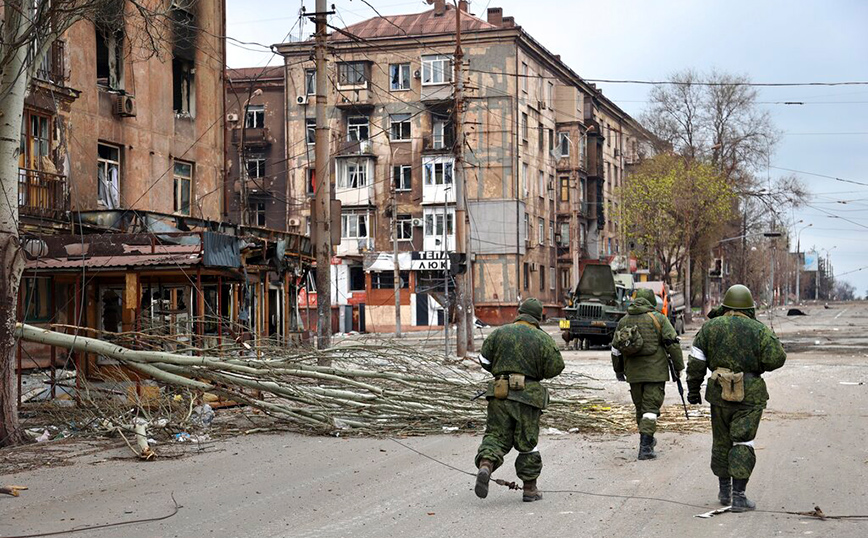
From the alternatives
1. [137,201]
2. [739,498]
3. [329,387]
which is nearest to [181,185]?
[137,201]

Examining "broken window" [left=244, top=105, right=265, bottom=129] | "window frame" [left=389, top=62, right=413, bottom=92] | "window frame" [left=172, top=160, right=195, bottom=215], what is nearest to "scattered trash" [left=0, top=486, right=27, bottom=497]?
"window frame" [left=172, top=160, right=195, bottom=215]

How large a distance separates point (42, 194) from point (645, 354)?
A: 15.9 m

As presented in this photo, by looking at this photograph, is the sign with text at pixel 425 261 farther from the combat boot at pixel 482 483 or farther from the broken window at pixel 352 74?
the combat boot at pixel 482 483

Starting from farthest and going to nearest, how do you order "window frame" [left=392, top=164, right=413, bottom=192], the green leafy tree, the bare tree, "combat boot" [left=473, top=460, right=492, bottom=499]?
1. the green leafy tree
2. "window frame" [left=392, top=164, right=413, bottom=192]
3. the bare tree
4. "combat boot" [left=473, top=460, right=492, bottom=499]

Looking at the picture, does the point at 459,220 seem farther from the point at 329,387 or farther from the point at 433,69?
the point at 433,69

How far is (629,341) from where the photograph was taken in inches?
439

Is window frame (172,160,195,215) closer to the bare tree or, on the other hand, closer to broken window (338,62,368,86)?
the bare tree

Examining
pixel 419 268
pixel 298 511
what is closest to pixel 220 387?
pixel 298 511

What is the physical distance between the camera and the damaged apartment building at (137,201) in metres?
16.1

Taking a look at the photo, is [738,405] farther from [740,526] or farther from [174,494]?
[174,494]

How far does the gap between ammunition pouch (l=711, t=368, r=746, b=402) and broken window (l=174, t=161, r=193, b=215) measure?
72.0 feet

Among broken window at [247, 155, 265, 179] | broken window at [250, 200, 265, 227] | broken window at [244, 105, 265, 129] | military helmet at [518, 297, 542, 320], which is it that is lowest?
military helmet at [518, 297, 542, 320]

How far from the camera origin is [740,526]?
734cm

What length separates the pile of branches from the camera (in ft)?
42.4
